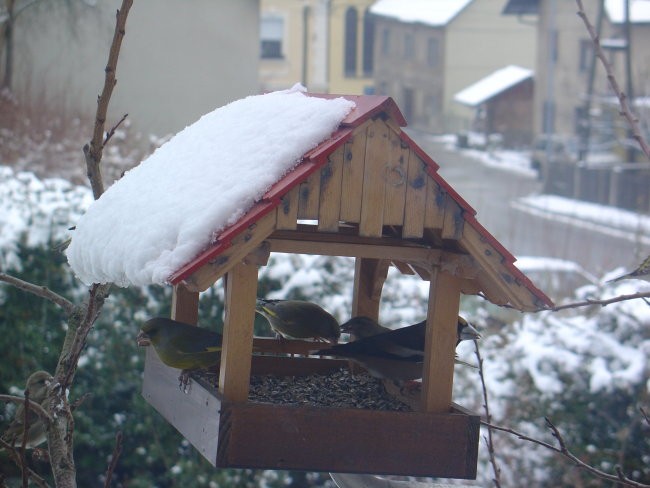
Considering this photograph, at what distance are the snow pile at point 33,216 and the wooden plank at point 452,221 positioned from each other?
137 inches

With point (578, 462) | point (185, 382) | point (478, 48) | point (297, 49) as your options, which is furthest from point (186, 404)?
point (478, 48)

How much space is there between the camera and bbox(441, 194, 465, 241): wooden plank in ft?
7.52

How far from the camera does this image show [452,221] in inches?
90.5

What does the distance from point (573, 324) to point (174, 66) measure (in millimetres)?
11164

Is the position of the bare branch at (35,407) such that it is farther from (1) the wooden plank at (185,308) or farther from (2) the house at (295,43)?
(2) the house at (295,43)

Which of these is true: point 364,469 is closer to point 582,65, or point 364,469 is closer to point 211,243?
point 211,243

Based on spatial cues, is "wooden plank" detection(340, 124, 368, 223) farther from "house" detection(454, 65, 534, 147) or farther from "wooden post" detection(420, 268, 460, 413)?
"house" detection(454, 65, 534, 147)

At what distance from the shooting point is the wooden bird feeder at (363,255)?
219 centimetres

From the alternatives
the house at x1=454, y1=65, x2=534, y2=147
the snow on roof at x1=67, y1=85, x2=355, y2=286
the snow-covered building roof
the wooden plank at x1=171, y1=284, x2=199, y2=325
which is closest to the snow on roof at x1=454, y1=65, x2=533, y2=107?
the house at x1=454, y1=65, x2=534, y2=147

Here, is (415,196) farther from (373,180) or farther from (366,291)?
(366,291)

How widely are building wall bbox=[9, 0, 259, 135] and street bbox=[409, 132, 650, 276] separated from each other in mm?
5019

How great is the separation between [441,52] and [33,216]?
4604 centimetres

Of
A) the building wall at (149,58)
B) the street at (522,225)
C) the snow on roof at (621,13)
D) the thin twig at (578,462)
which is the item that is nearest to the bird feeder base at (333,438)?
the thin twig at (578,462)

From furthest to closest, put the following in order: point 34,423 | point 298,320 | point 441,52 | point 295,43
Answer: point 441,52
point 295,43
point 34,423
point 298,320
